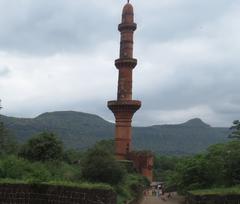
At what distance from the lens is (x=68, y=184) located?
13180 mm

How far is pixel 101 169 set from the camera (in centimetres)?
2689

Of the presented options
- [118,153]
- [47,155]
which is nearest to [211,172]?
[47,155]

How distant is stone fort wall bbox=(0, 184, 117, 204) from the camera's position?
1251 cm

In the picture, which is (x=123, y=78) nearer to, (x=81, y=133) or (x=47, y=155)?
(x=47, y=155)

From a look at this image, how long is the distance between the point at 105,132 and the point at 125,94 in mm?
114405

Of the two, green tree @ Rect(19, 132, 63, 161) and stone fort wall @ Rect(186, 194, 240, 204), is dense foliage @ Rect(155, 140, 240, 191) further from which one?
stone fort wall @ Rect(186, 194, 240, 204)

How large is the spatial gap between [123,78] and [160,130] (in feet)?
430

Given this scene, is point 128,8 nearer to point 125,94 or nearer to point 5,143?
point 125,94

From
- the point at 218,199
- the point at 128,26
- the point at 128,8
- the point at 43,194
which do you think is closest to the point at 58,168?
the point at 43,194

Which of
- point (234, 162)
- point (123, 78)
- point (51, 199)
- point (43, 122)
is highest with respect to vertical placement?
point (43, 122)

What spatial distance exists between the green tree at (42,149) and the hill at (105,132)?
94.6 meters

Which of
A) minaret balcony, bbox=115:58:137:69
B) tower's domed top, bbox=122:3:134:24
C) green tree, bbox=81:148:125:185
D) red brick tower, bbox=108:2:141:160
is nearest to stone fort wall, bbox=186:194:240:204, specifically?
green tree, bbox=81:148:125:185

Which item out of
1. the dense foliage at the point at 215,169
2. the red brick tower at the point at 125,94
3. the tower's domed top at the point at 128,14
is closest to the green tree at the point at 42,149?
the dense foliage at the point at 215,169

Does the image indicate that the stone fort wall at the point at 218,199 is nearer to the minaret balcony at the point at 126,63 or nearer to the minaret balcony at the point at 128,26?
the minaret balcony at the point at 126,63
